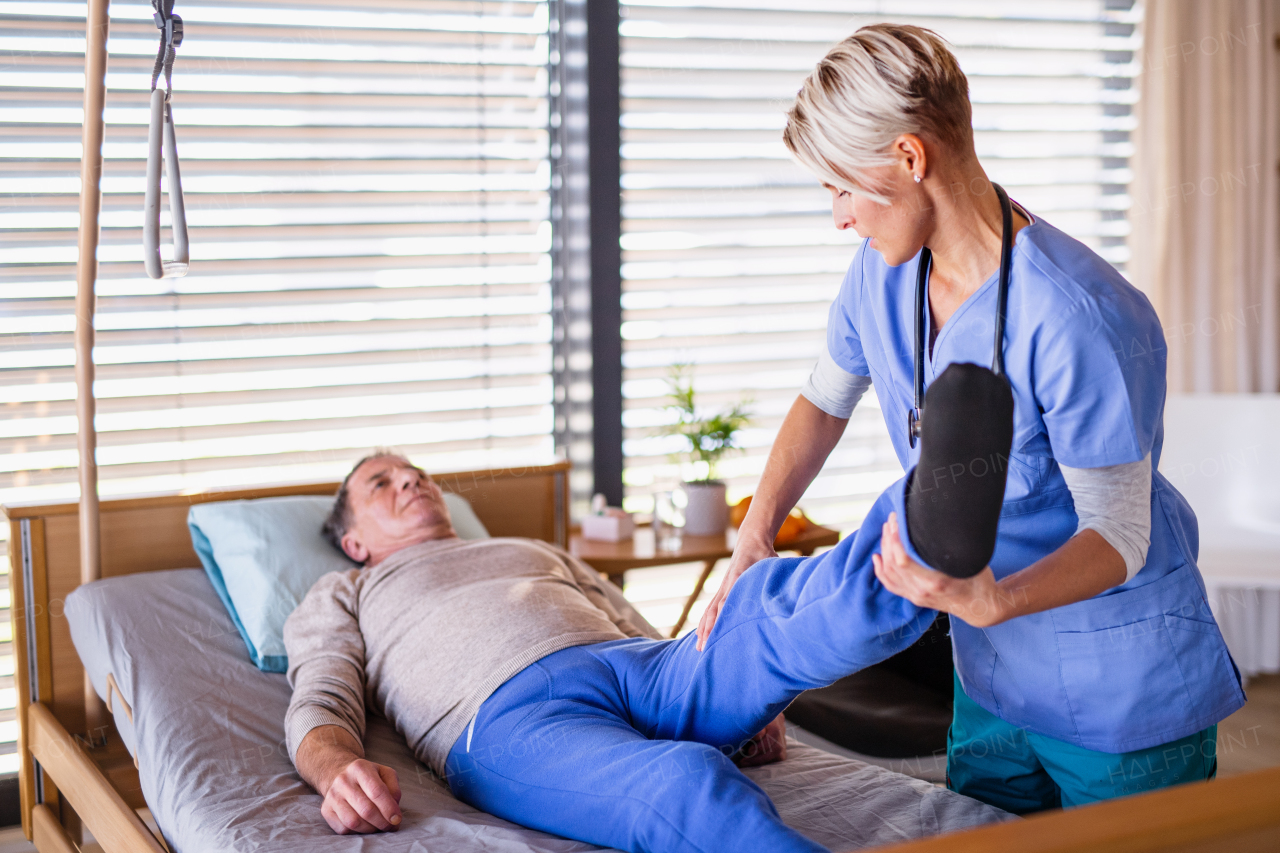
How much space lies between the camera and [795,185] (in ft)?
10.6

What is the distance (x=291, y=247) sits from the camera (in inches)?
106

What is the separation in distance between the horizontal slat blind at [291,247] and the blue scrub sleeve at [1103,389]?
5.39ft

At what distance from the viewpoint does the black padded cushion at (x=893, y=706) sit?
2006mm

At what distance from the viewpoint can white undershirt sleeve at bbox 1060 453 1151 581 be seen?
116cm

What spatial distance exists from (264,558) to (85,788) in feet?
1.65

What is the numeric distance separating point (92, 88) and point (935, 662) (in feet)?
6.57

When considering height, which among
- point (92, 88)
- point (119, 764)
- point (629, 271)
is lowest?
point (119, 764)

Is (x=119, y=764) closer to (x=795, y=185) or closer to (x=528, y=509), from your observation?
(x=528, y=509)

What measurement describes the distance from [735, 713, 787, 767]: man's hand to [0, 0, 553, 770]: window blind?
57.7 inches

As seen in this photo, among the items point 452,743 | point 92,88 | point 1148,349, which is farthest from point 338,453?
point 1148,349

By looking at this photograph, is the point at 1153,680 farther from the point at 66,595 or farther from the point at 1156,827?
the point at 66,595

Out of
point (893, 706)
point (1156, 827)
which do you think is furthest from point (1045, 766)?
point (893, 706)

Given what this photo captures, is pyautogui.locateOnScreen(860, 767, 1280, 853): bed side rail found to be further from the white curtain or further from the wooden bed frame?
the white curtain

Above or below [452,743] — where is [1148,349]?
above
